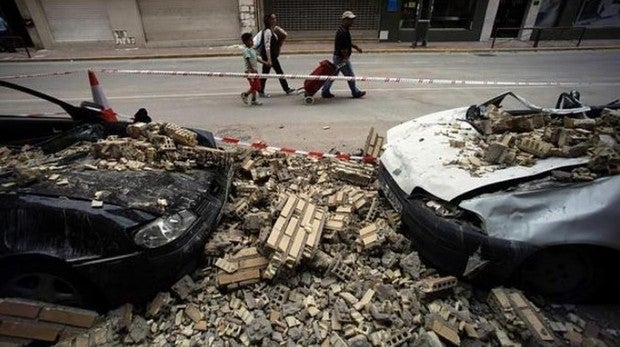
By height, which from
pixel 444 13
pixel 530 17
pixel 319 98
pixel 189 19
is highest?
pixel 444 13

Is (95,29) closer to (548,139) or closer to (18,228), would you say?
(18,228)

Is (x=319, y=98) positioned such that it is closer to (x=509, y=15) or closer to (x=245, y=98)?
(x=245, y=98)

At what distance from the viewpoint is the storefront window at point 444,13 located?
1731 cm

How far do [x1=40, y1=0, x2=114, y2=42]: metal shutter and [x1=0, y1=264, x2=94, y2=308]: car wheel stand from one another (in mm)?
18374

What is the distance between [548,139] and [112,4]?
64.9ft

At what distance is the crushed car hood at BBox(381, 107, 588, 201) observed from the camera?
271cm

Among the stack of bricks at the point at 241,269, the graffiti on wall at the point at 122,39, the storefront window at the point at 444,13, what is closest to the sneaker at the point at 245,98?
the stack of bricks at the point at 241,269

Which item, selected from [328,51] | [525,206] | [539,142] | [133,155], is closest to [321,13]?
[328,51]

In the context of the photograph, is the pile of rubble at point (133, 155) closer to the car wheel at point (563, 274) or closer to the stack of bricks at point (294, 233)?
the stack of bricks at point (294, 233)

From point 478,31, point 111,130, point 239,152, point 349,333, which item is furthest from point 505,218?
point 478,31

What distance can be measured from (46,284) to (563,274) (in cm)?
404

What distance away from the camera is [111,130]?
3979mm

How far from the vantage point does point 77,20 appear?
1653 cm

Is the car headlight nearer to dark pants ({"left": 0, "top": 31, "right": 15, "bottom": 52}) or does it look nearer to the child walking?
the child walking
